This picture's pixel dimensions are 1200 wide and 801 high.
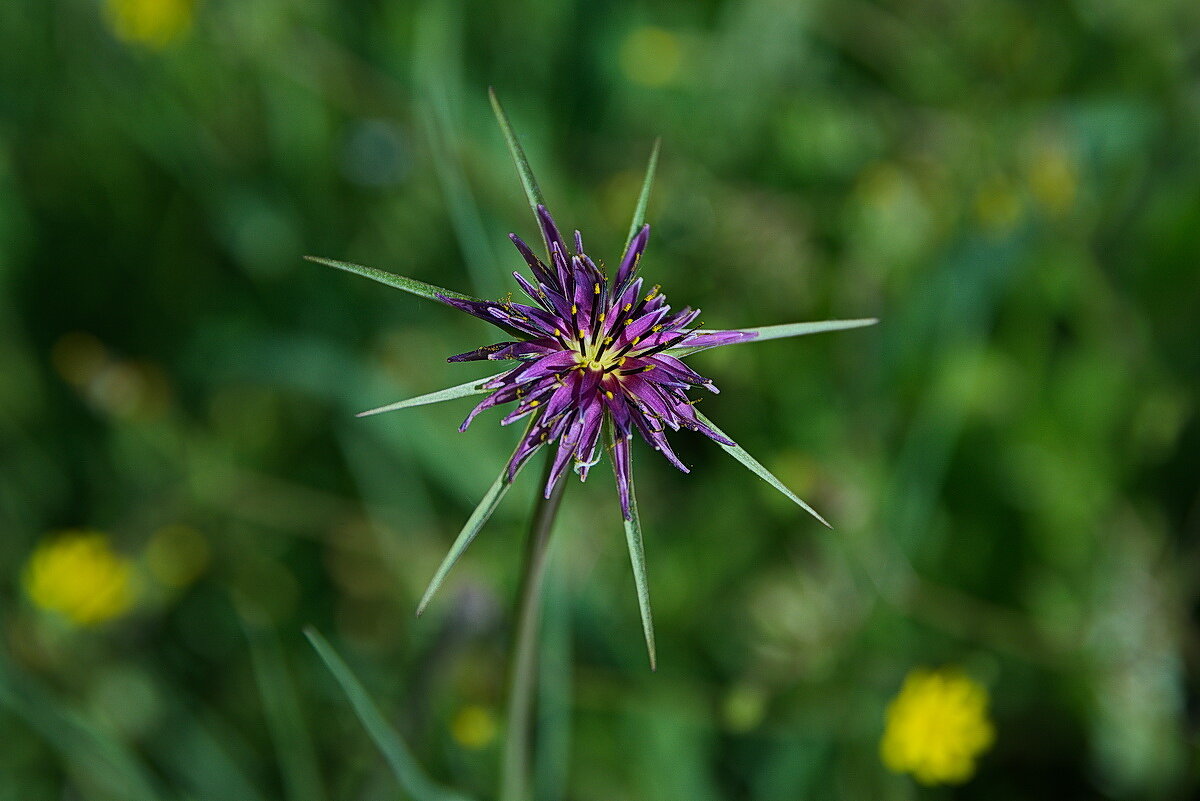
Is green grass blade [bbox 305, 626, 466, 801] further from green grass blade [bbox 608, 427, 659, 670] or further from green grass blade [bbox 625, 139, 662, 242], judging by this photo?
green grass blade [bbox 625, 139, 662, 242]

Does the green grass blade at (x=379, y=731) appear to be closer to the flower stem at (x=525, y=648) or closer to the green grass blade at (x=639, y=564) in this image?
the flower stem at (x=525, y=648)

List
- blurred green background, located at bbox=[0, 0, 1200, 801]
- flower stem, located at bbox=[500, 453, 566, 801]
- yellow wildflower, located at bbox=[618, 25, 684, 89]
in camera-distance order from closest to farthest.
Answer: flower stem, located at bbox=[500, 453, 566, 801], blurred green background, located at bbox=[0, 0, 1200, 801], yellow wildflower, located at bbox=[618, 25, 684, 89]

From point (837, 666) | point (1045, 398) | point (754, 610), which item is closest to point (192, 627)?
point (754, 610)

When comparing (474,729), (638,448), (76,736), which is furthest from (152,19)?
(474,729)

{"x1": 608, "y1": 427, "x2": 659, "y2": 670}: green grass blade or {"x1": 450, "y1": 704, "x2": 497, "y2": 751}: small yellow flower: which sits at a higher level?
{"x1": 450, "y1": 704, "x2": 497, "y2": 751}: small yellow flower

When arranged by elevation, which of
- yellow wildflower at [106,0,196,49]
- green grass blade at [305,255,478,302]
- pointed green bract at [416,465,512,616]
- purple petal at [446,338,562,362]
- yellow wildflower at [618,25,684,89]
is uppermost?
yellow wildflower at [618,25,684,89]

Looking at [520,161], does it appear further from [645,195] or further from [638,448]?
[638,448]

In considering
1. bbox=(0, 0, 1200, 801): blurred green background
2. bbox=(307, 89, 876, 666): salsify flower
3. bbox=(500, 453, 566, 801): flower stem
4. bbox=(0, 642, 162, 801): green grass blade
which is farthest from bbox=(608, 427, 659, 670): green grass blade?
bbox=(0, 642, 162, 801): green grass blade

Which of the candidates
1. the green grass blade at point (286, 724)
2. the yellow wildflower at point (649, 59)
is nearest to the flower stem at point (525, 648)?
the green grass blade at point (286, 724)
